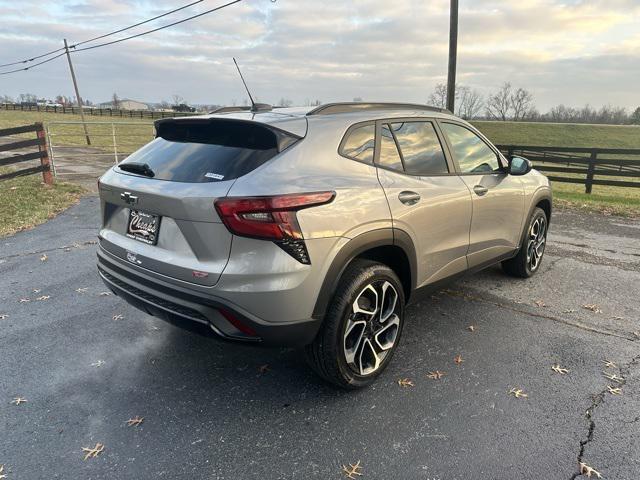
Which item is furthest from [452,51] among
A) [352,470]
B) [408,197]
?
[352,470]

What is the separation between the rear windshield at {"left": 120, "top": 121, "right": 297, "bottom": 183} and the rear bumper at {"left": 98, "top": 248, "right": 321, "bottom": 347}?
0.64 metres

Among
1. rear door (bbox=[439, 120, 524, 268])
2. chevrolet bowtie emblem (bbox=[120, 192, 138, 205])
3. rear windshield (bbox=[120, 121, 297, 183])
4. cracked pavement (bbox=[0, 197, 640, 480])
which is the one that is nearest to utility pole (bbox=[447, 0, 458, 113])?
rear door (bbox=[439, 120, 524, 268])

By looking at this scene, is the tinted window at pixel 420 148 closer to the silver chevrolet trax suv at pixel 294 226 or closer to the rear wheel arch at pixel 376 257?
the silver chevrolet trax suv at pixel 294 226

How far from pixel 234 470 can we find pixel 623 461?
1.99 metres

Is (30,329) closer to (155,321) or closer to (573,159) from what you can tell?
(155,321)

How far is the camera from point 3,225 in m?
7.08

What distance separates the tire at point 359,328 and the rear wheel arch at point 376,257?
0.31 ft

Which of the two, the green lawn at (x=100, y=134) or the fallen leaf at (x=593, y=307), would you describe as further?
the green lawn at (x=100, y=134)

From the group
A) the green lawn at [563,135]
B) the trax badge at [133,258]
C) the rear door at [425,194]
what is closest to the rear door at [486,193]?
the rear door at [425,194]

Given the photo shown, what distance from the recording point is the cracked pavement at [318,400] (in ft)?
7.65

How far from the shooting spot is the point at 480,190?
3.78 meters

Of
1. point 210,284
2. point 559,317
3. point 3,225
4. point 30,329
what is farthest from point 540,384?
point 3,225

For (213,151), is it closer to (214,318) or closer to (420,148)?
(214,318)

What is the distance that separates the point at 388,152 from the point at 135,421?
2.30 m
